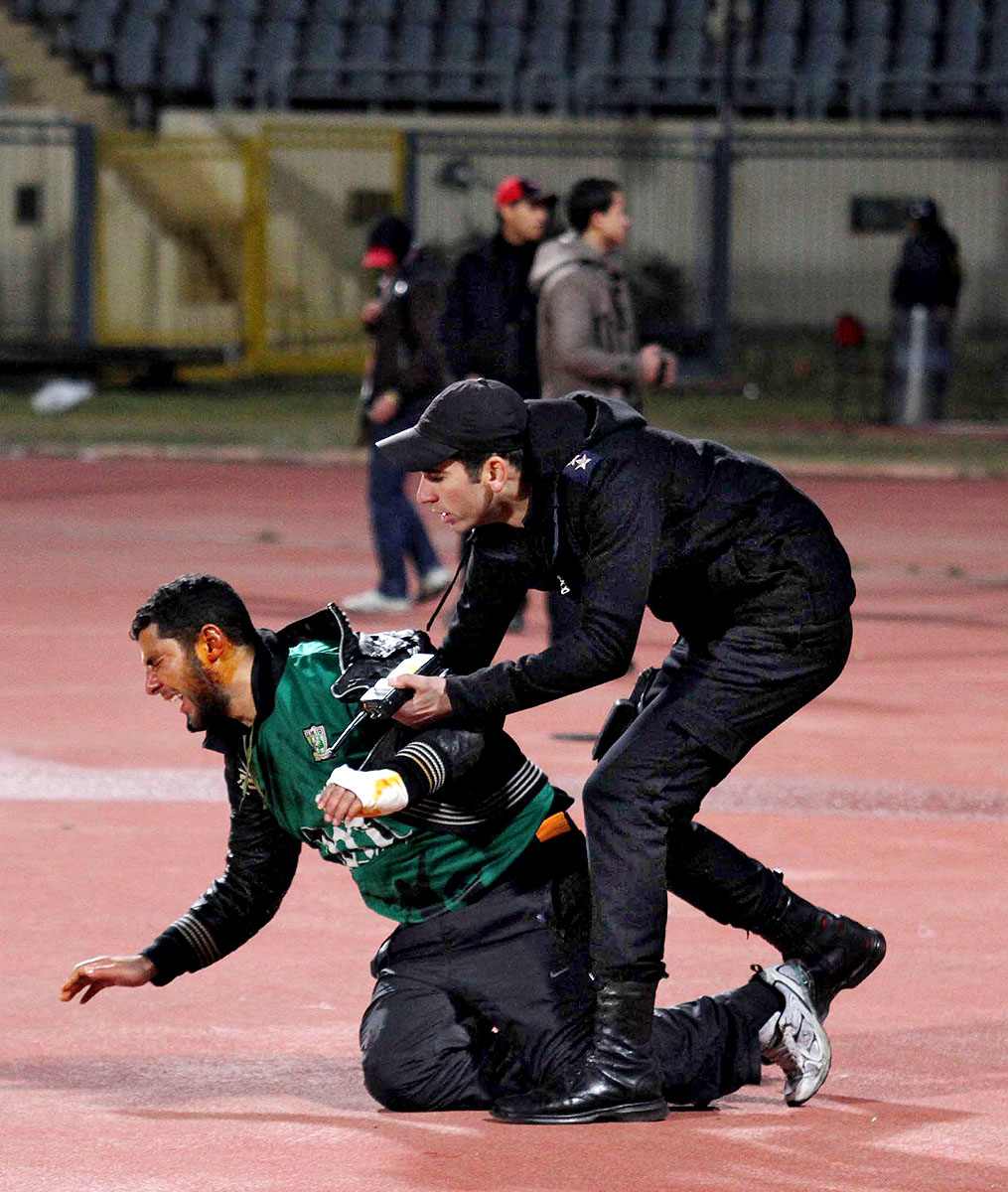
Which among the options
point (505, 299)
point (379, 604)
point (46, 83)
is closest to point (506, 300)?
point (505, 299)

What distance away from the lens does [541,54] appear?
2991 centimetres

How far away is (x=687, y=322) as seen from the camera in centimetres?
2711

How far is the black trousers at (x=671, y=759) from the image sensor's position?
465 centimetres

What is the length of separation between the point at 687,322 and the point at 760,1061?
74.1 feet

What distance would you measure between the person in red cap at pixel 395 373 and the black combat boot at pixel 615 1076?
708cm

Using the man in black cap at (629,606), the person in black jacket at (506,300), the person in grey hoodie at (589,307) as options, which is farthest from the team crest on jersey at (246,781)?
the person in black jacket at (506,300)

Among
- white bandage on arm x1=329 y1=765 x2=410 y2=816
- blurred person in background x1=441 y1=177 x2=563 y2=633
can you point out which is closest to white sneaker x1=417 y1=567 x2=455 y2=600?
blurred person in background x1=441 y1=177 x2=563 y2=633

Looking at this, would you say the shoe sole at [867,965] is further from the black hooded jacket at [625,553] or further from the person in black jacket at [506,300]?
the person in black jacket at [506,300]

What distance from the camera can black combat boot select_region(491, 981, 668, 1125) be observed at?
182 inches

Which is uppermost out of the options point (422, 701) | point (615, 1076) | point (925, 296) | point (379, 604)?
point (422, 701)

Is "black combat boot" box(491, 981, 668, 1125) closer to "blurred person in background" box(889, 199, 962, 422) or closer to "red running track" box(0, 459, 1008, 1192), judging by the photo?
"red running track" box(0, 459, 1008, 1192)

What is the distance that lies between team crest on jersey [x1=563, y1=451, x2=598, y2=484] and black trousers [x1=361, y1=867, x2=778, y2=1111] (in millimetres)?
849

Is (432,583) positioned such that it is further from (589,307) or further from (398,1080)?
(398,1080)

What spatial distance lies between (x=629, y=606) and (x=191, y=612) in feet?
2.68
